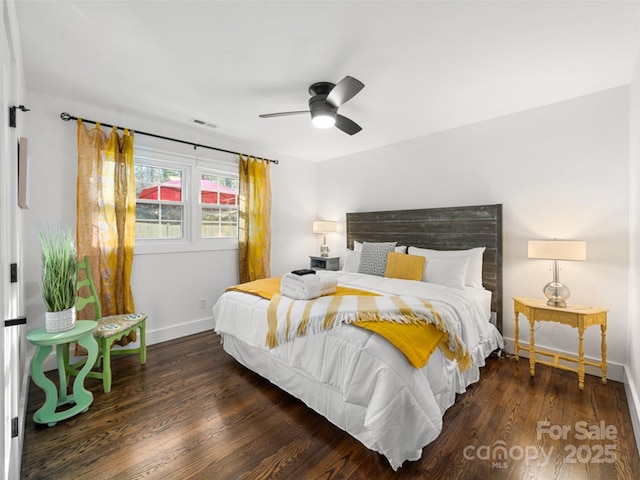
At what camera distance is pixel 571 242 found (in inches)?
94.8

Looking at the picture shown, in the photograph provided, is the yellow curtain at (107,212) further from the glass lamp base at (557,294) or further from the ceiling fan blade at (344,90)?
the glass lamp base at (557,294)

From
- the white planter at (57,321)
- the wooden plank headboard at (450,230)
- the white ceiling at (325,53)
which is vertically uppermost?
the white ceiling at (325,53)

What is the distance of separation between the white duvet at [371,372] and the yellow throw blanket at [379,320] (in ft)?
0.19

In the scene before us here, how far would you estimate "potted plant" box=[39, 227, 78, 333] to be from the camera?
78.4 inches

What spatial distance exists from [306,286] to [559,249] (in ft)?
7.12

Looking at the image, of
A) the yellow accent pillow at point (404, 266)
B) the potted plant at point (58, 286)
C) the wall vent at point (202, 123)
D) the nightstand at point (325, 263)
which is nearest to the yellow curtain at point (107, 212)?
the wall vent at point (202, 123)

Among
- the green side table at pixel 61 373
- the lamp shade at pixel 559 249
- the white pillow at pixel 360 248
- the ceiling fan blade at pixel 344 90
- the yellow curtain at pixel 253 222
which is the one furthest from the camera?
the yellow curtain at pixel 253 222

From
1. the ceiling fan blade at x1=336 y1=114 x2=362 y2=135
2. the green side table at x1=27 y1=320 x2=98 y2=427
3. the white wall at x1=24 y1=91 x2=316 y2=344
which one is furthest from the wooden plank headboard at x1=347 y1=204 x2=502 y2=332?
the green side table at x1=27 y1=320 x2=98 y2=427

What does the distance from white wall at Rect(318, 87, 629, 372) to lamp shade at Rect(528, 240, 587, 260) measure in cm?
36

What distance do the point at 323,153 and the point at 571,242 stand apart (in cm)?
333

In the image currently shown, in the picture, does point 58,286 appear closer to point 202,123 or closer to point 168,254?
point 168,254

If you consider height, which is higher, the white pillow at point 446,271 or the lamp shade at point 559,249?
the lamp shade at point 559,249

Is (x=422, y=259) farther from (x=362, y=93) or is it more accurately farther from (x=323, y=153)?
(x=323, y=153)

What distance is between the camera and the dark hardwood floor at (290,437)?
1.57 meters
